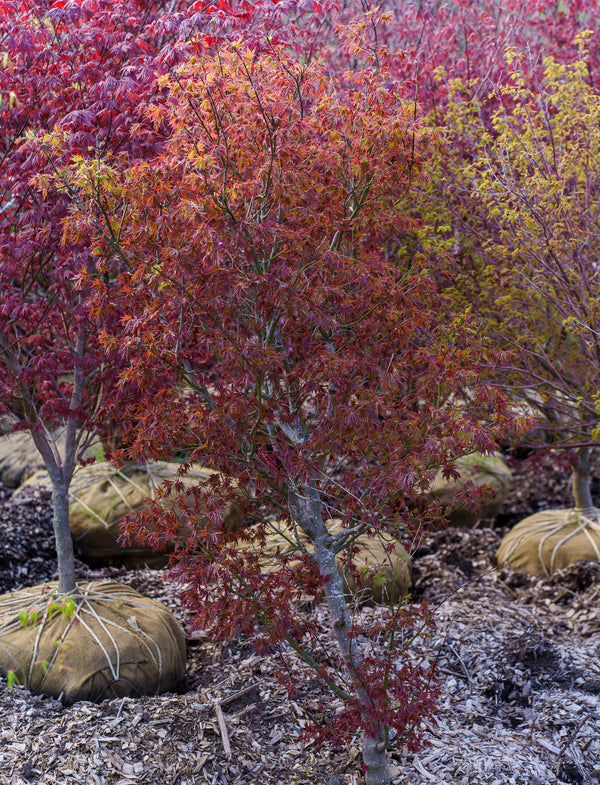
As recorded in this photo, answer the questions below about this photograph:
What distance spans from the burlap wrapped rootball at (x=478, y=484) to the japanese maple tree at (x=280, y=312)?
371 centimetres

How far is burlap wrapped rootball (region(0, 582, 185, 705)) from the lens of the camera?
3900mm

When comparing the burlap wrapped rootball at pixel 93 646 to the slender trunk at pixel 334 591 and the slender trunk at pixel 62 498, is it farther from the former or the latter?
the slender trunk at pixel 334 591

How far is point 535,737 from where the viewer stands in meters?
3.86

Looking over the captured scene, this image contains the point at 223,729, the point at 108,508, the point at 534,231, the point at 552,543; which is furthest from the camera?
the point at 108,508

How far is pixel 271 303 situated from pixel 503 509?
5.58 metres

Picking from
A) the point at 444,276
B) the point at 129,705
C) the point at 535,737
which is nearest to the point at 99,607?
the point at 129,705

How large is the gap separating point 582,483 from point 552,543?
0.65 metres

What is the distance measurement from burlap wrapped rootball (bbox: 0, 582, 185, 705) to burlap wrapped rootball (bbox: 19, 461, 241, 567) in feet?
4.66

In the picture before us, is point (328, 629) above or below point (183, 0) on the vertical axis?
below

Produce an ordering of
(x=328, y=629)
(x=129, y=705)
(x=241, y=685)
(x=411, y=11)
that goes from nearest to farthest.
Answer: (x=129, y=705) → (x=241, y=685) → (x=328, y=629) → (x=411, y=11)

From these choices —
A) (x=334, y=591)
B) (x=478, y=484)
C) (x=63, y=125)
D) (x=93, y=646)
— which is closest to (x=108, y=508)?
(x=93, y=646)

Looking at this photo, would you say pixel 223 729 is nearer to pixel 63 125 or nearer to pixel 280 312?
pixel 280 312

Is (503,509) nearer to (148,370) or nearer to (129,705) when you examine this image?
(129,705)

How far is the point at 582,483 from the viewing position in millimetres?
6180
